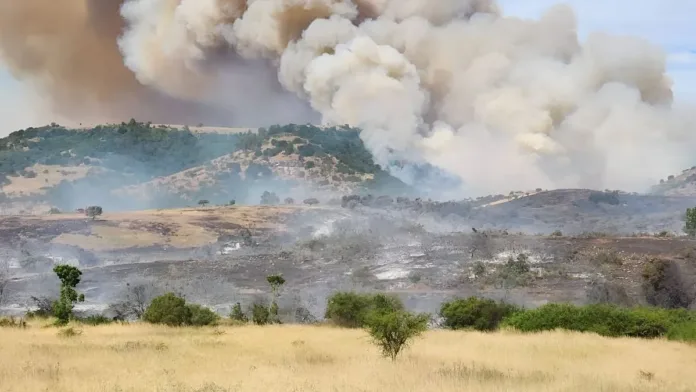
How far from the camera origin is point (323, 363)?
17469 millimetres

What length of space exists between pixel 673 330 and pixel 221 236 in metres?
52.3

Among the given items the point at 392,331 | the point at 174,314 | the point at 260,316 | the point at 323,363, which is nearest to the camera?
the point at 323,363

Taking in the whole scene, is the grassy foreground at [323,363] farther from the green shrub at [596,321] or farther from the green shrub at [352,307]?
the green shrub at [352,307]

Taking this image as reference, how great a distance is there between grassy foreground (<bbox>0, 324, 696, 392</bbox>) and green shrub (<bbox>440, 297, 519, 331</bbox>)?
589 cm

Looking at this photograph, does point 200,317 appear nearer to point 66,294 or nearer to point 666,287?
point 66,294

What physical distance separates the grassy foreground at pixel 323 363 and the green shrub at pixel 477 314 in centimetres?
589

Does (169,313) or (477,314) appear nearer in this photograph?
(169,313)

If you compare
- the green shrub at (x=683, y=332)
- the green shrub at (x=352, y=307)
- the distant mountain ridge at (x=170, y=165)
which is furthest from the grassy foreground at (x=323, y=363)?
the distant mountain ridge at (x=170, y=165)

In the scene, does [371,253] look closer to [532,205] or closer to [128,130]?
[532,205]

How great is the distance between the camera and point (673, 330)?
27109mm

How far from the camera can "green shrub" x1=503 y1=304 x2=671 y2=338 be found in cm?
2805

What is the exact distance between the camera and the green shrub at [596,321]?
28.0 m

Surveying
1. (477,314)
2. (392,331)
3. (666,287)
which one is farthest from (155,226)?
(392,331)

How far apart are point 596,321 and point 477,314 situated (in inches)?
231
